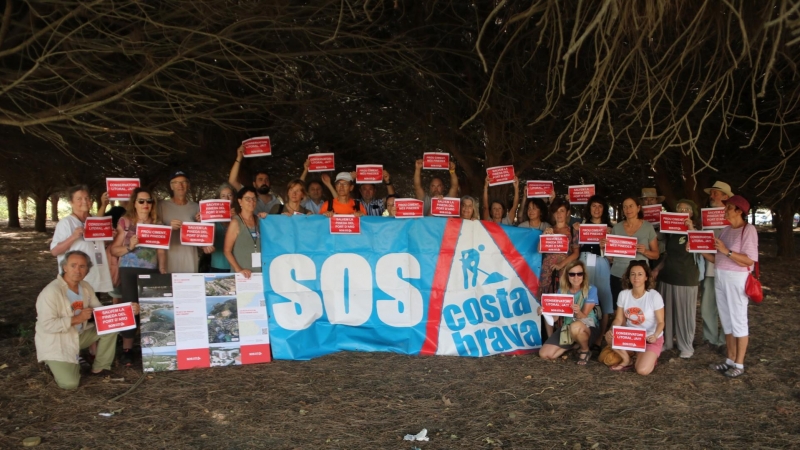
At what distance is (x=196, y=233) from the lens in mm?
5270

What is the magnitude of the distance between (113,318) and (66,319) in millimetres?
373

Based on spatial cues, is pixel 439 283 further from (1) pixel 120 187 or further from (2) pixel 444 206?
(1) pixel 120 187

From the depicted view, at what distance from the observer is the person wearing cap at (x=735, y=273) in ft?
16.7

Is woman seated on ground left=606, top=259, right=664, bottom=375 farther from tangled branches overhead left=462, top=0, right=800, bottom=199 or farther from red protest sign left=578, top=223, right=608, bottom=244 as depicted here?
tangled branches overhead left=462, top=0, right=800, bottom=199

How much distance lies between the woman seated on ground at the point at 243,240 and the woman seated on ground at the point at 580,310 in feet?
10.1

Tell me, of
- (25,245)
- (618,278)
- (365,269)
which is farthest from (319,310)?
(25,245)

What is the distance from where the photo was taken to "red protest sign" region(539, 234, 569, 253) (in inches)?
223

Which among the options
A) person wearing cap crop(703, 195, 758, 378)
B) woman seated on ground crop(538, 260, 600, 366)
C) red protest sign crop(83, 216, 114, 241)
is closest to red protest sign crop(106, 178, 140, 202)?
red protest sign crop(83, 216, 114, 241)

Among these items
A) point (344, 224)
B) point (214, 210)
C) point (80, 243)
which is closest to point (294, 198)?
point (344, 224)

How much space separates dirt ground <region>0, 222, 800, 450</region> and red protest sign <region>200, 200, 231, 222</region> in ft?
4.65

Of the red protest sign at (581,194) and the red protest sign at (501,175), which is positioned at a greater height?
the red protest sign at (501,175)

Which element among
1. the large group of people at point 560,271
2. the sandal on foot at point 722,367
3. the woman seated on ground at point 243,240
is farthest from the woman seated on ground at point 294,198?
the sandal on foot at point 722,367

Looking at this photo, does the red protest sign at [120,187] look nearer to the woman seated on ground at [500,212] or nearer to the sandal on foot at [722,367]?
the woman seated on ground at [500,212]

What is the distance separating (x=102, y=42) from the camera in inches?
194
